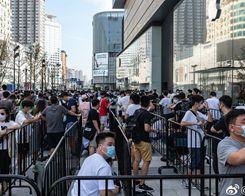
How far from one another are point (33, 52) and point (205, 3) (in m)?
47.4

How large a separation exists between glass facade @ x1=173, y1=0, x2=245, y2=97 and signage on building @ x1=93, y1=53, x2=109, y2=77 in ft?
318

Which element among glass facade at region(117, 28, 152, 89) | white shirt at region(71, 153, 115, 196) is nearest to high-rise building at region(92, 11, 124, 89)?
glass facade at region(117, 28, 152, 89)

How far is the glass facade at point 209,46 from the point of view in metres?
25.8

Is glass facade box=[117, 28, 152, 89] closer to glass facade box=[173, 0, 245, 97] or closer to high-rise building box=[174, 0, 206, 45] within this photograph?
glass facade box=[173, 0, 245, 97]

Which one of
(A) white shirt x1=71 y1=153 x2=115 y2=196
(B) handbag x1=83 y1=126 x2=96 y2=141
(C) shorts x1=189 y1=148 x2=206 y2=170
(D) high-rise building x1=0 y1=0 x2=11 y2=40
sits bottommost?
(C) shorts x1=189 y1=148 x2=206 y2=170

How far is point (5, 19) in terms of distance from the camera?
139 meters

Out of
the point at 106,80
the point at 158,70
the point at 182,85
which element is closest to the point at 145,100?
the point at 182,85

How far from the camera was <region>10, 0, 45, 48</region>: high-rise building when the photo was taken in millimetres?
153500

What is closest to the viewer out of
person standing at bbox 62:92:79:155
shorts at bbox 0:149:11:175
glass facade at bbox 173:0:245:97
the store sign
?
shorts at bbox 0:149:11:175

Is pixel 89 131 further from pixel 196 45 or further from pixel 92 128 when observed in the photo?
pixel 196 45

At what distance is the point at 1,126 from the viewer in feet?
26.3

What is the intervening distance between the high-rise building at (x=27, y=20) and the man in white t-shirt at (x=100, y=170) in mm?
150144

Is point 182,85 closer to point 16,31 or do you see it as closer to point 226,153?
point 226,153

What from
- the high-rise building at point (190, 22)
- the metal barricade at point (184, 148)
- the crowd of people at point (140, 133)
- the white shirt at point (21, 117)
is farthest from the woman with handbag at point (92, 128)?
the high-rise building at point (190, 22)
